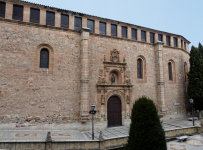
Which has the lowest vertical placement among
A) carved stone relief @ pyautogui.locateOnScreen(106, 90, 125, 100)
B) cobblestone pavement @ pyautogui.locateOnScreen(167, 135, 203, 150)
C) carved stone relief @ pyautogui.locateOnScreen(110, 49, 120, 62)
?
cobblestone pavement @ pyautogui.locateOnScreen(167, 135, 203, 150)

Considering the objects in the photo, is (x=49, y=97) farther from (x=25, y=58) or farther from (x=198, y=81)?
(x=198, y=81)

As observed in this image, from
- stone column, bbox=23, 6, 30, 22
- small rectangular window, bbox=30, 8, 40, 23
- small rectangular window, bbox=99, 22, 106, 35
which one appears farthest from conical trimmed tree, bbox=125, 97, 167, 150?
stone column, bbox=23, 6, 30, 22

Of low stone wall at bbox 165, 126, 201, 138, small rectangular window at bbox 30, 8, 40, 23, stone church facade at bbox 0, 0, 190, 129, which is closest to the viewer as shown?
stone church facade at bbox 0, 0, 190, 129

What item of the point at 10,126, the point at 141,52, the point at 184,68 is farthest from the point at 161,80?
the point at 10,126

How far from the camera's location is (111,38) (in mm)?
15484

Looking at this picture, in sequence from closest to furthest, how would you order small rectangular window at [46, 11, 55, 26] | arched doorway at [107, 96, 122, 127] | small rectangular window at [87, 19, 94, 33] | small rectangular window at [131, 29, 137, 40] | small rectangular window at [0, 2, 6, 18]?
Result: small rectangular window at [0, 2, 6, 18]
small rectangular window at [46, 11, 55, 26]
small rectangular window at [87, 19, 94, 33]
arched doorway at [107, 96, 122, 127]
small rectangular window at [131, 29, 137, 40]

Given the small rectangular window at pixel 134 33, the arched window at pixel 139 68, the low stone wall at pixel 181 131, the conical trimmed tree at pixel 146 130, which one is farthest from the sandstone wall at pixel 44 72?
the conical trimmed tree at pixel 146 130

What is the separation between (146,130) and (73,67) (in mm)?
8677

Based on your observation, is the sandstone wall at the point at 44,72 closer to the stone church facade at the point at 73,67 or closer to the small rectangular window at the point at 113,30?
the stone church facade at the point at 73,67

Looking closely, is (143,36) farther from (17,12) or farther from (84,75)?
(17,12)

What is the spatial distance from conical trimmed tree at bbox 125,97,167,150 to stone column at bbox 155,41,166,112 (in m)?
10.6

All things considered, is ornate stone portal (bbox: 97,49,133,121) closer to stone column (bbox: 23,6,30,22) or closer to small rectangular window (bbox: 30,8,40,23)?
small rectangular window (bbox: 30,8,40,23)

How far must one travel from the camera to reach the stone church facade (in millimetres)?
11742

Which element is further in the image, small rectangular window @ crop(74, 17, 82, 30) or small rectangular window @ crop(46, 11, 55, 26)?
small rectangular window @ crop(74, 17, 82, 30)
